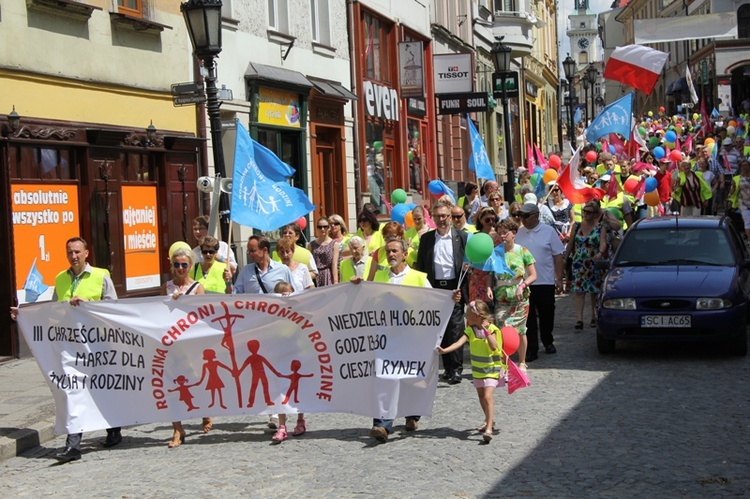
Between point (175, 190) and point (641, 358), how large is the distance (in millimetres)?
7914

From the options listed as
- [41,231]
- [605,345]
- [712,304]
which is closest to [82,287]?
[41,231]

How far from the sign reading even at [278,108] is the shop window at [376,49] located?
5.58 meters

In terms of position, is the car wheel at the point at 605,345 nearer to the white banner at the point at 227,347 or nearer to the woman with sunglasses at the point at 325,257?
the woman with sunglasses at the point at 325,257

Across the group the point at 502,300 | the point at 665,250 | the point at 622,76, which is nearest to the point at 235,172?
the point at 502,300

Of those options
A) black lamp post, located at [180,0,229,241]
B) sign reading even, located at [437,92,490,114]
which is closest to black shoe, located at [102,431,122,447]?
black lamp post, located at [180,0,229,241]

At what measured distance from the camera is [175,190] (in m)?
17.6

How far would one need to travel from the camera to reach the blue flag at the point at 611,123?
23.0 metres

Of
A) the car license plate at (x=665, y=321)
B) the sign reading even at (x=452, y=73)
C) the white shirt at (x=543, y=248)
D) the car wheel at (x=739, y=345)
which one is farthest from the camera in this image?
the sign reading even at (x=452, y=73)

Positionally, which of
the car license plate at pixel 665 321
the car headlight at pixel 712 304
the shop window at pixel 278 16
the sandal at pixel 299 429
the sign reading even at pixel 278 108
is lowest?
the sandal at pixel 299 429

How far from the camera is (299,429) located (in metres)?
9.51

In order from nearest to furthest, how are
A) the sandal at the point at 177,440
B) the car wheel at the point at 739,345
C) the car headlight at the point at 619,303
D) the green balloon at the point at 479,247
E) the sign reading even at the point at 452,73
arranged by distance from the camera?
the sandal at the point at 177,440, the green balloon at the point at 479,247, the car wheel at the point at 739,345, the car headlight at the point at 619,303, the sign reading even at the point at 452,73

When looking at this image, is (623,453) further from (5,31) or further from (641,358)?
(5,31)

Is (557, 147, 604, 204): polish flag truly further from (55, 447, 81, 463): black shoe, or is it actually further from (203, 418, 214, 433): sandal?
(55, 447, 81, 463): black shoe

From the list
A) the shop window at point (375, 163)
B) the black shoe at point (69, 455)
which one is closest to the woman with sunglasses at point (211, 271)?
the black shoe at point (69, 455)
